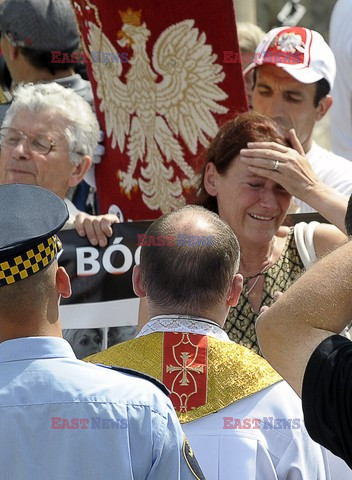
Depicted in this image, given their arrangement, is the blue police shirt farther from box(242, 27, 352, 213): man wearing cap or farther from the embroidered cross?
box(242, 27, 352, 213): man wearing cap

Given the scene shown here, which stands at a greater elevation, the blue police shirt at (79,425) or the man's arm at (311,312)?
the man's arm at (311,312)

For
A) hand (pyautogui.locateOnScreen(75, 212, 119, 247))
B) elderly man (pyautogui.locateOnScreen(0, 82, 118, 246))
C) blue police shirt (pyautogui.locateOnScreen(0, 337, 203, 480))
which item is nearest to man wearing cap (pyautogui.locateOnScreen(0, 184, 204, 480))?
blue police shirt (pyautogui.locateOnScreen(0, 337, 203, 480))

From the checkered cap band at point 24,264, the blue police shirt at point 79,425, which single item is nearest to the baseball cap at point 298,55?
the checkered cap band at point 24,264

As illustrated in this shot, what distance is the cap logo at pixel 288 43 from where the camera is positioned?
16.8ft

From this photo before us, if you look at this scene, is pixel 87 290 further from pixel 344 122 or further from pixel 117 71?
pixel 344 122

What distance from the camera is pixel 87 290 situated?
172 inches

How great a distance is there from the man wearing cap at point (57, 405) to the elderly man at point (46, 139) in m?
2.06

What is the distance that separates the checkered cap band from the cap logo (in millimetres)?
2773

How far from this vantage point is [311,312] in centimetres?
222

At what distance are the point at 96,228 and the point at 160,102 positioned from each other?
0.82 m

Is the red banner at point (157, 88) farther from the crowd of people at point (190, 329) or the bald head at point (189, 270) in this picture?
the bald head at point (189, 270)

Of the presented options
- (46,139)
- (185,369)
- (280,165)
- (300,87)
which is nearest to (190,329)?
(185,369)

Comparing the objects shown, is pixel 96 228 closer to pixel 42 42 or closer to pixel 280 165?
pixel 280 165

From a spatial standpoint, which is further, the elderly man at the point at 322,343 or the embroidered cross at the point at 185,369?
the embroidered cross at the point at 185,369
